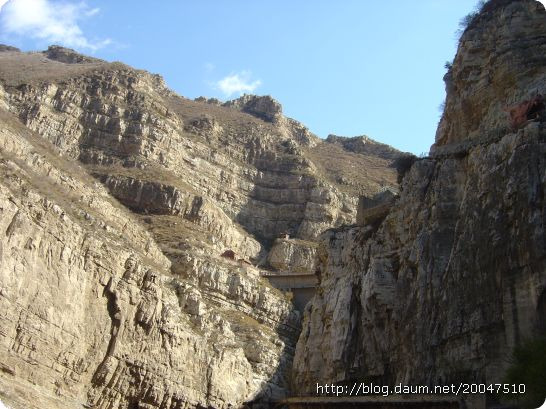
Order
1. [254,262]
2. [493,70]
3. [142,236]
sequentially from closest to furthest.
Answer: [493,70] → [142,236] → [254,262]

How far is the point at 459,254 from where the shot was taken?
2641cm

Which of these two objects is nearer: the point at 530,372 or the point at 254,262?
the point at 530,372

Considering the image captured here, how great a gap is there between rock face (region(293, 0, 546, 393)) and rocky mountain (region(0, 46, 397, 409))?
8253mm

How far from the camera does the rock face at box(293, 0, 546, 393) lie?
23.1 meters

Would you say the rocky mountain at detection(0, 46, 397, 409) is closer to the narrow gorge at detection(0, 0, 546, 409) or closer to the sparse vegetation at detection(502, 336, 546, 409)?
the narrow gorge at detection(0, 0, 546, 409)

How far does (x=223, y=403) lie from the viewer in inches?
1649

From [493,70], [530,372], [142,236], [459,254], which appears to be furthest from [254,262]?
[530,372]

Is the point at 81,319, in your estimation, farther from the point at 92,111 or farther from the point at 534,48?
the point at 92,111

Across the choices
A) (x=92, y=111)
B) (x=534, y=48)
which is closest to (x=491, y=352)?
(x=534, y=48)

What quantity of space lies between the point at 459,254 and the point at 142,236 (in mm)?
32331

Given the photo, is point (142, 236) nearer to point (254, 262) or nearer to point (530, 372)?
point (254, 262)

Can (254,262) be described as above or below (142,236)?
above

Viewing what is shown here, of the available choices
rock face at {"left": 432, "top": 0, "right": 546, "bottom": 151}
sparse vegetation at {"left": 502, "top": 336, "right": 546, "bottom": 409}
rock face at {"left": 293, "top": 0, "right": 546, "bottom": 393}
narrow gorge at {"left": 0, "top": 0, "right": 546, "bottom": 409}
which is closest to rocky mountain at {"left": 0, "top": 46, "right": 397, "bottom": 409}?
narrow gorge at {"left": 0, "top": 0, "right": 546, "bottom": 409}

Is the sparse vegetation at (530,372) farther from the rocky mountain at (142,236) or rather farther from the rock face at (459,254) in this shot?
the rocky mountain at (142,236)
